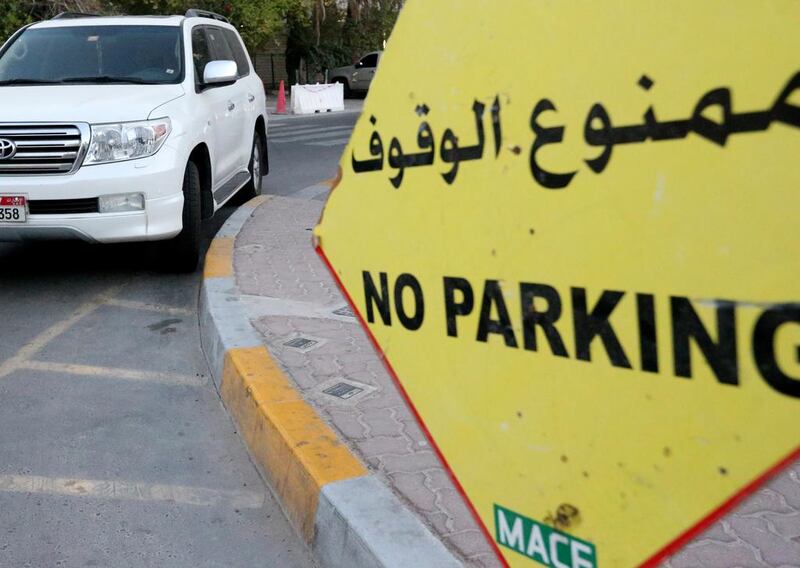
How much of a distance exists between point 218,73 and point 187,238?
1286 millimetres

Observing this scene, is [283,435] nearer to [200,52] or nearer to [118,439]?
[118,439]

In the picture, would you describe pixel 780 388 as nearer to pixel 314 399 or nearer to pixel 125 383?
pixel 314 399

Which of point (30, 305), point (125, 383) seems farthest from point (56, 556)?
point (30, 305)

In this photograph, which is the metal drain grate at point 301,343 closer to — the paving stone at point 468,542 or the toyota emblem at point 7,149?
the paving stone at point 468,542

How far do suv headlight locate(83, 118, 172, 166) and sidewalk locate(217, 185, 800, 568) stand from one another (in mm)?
993

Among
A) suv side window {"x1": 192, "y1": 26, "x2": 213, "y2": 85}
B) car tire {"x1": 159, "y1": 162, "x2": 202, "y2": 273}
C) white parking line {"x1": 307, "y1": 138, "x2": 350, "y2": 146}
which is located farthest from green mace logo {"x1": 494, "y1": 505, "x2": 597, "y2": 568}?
white parking line {"x1": 307, "y1": 138, "x2": 350, "y2": 146}

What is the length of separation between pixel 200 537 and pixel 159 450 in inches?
30.8

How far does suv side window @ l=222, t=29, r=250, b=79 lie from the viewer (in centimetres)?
893

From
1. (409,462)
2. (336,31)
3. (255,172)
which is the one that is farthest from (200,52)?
(336,31)

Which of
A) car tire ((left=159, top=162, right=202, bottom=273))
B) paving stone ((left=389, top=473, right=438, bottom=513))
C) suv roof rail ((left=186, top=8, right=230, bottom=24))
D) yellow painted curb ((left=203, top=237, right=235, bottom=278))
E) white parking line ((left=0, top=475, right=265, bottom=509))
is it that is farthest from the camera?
suv roof rail ((left=186, top=8, right=230, bottom=24))

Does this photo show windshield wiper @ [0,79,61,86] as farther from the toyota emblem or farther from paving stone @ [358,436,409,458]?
paving stone @ [358,436,409,458]

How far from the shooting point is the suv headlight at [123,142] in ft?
19.4

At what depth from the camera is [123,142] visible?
19.5 ft

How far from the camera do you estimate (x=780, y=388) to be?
1311mm
